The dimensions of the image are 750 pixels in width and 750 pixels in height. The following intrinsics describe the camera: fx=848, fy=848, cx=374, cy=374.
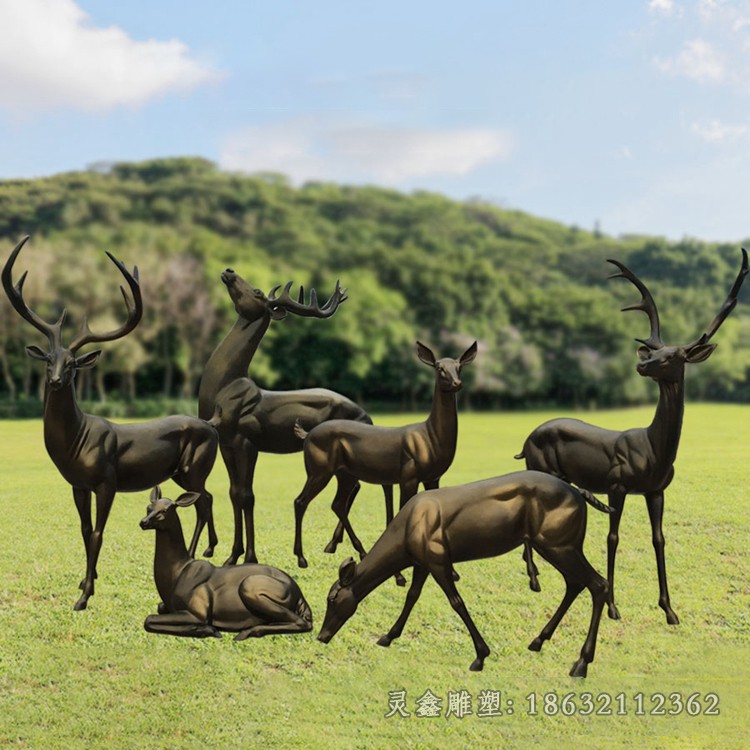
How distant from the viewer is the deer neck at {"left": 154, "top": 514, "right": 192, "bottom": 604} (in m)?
6.72

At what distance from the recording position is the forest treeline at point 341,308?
27516 mm

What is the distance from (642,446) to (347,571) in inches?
109

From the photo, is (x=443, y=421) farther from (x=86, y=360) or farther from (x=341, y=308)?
(x=341, y=308)

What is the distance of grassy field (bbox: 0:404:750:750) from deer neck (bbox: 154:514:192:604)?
0.55 meters

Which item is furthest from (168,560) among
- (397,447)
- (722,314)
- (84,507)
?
(722,314)

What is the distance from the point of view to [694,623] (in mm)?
7824

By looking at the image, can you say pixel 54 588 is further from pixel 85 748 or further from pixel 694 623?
pixel 694 623

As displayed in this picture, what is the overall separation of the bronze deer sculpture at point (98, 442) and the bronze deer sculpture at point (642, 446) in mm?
3224

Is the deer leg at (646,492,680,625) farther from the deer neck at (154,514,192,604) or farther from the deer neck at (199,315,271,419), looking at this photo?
the deer neck at (199,315,271,419)

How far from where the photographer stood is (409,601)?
662 cm

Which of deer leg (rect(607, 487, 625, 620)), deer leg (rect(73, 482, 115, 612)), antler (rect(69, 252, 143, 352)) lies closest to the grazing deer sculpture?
deer leg (rect(73, 482, 115, 612))

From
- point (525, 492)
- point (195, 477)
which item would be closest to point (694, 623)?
point (525, 492)

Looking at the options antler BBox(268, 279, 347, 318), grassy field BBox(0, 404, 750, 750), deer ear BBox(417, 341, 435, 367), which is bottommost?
grassy field BBox(0, 404, 750, 750)

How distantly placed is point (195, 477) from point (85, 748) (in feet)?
9.06
